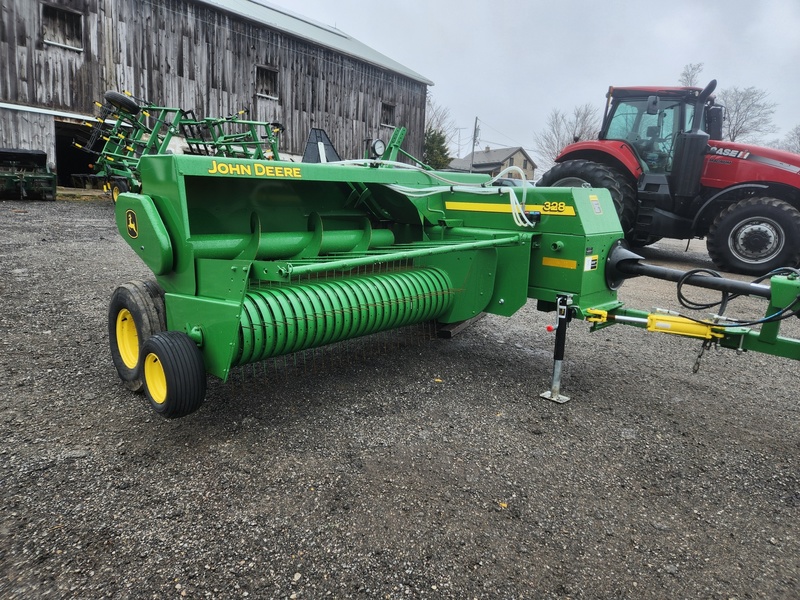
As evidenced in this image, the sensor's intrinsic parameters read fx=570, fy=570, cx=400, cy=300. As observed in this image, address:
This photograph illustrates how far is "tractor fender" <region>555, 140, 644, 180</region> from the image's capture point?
8.16 m

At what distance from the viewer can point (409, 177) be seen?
397 cm

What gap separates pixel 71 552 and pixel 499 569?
1419 millimetres

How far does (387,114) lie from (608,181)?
12010mm

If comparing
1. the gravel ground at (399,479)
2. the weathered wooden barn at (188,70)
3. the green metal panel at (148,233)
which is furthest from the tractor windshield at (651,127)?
the weathered wooden barn at (188,70)

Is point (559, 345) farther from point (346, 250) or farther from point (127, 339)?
point (127, 339)

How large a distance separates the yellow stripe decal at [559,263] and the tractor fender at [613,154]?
17.3 ft

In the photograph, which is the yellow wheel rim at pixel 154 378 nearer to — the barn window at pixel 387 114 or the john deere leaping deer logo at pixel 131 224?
the john deere leaping deer logo at pixel 131 224

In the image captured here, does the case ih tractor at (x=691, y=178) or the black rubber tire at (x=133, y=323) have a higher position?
the case ih tractor at (x=691, y=178)

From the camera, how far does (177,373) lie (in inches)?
98.4

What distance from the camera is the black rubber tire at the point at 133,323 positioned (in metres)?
2.98

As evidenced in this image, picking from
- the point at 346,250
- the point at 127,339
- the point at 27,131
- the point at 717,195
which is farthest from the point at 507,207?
the point at 27,131

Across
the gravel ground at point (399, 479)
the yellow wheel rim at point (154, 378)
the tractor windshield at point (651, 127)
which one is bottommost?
the gravel ground at point (399, 479)

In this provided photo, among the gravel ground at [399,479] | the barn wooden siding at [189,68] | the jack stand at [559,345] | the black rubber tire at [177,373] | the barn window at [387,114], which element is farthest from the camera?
the barn window at [387,114]

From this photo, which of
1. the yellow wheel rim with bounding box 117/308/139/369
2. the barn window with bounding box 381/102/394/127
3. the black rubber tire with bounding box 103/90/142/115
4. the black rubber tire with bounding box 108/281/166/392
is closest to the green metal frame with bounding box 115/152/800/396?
the black rubber tire with bounding box 108/281/166/392
